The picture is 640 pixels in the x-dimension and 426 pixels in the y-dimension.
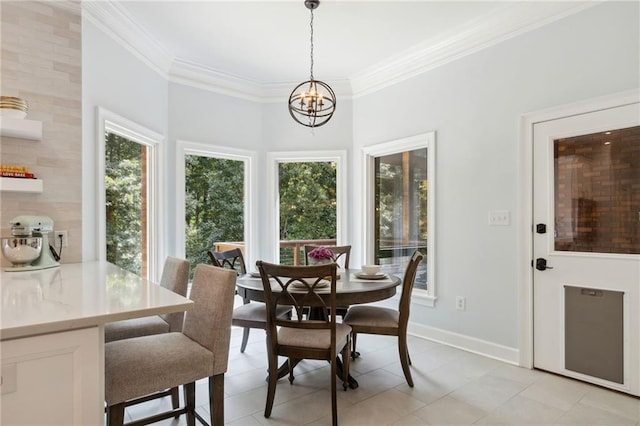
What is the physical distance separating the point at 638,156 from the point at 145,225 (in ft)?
13.2

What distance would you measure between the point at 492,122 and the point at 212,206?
10.1 feet

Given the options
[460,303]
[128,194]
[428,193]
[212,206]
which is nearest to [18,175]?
[128,194]

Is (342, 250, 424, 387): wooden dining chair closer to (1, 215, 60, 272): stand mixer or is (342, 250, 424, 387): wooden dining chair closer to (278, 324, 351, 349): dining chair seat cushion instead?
(278, 324, 351, 349): dining chair seat cushion

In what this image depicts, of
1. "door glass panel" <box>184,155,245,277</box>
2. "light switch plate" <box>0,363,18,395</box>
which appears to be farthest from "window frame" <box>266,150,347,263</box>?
"light switch plate" <box>0,363,18,395</box>

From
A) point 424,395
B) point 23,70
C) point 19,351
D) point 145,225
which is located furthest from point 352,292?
point 23,70

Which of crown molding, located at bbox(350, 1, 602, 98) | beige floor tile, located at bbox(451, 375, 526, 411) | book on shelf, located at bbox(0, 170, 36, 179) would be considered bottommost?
beige floor tile, located at bbox(451, 375, 526, 411)

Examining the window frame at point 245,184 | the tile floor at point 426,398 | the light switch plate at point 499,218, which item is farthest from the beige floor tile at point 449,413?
the window frame at point 245,184

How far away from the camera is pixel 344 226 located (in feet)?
14.8

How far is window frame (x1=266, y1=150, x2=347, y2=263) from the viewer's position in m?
4.50

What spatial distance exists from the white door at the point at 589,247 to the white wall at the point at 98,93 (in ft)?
11.2

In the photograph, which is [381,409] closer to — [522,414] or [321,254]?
[522,414]

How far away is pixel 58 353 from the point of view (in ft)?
3.79

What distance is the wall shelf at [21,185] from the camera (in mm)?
2181

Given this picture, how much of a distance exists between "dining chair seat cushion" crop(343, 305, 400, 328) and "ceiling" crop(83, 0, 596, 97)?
7.89 ft
